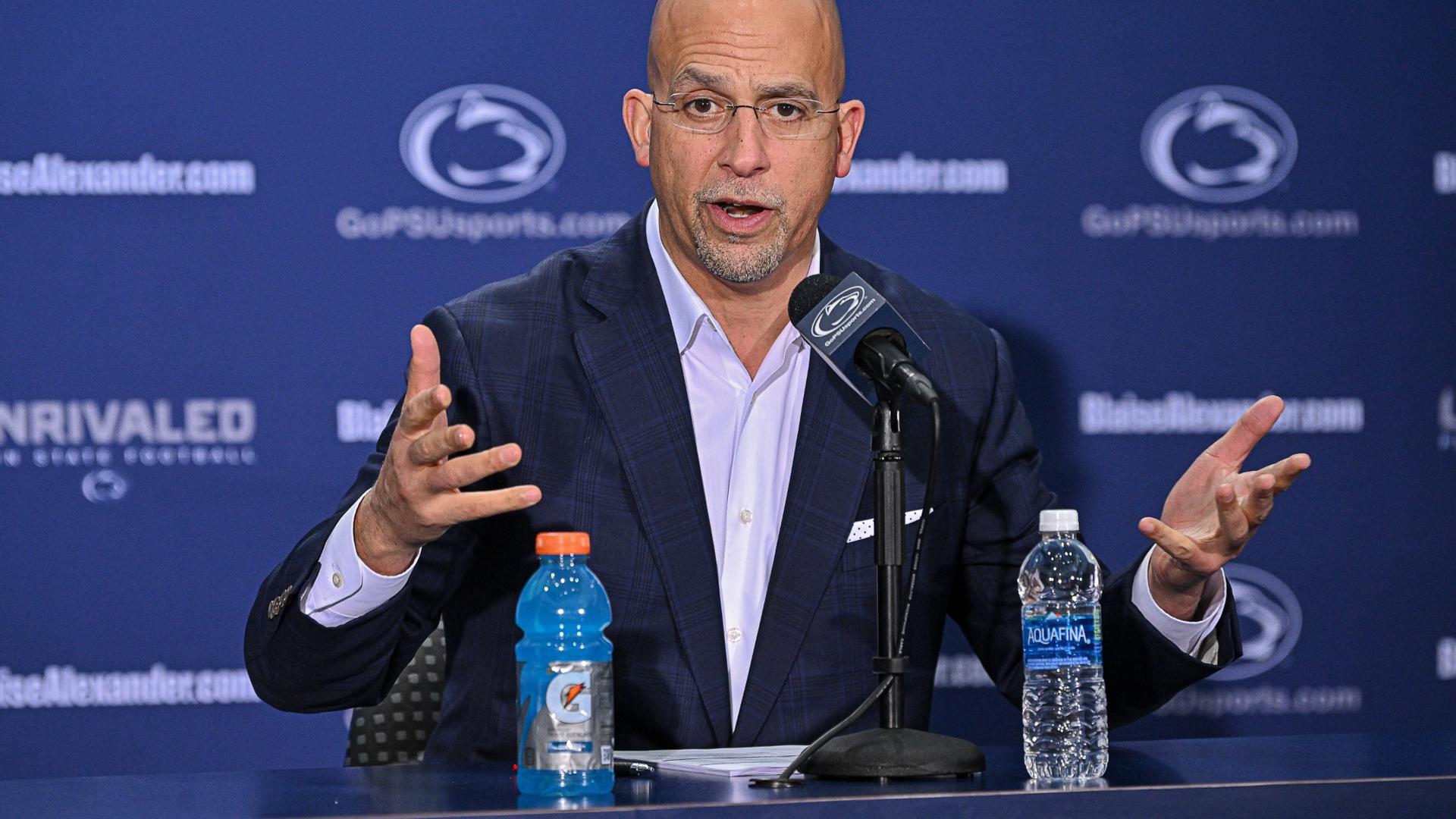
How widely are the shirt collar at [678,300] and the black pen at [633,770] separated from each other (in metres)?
0.82

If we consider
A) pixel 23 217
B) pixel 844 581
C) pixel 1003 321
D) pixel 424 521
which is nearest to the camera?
pixel 424 521

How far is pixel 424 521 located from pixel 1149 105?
2.57m

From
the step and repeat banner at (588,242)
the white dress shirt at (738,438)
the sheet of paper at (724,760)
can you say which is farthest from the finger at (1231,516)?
the step and repeat banner at (588,242)

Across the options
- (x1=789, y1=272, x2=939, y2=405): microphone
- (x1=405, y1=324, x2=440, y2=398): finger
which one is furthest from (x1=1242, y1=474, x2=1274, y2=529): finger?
(x1=405, y1=324, x2=440, y2=398): finger

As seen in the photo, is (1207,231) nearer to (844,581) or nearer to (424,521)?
(844,581)

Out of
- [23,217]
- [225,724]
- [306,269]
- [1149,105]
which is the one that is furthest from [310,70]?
[1149,105]

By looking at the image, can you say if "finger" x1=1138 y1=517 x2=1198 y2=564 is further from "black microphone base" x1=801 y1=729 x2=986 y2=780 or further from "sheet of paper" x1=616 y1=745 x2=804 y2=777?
"sheet of paper" x1=616 y1=745 x2=804 y2=777

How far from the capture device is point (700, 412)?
2.32 meters

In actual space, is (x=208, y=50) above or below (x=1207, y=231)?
above

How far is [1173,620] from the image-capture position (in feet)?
6.45

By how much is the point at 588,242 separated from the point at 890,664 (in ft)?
6.97

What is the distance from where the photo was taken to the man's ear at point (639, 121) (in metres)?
2.49

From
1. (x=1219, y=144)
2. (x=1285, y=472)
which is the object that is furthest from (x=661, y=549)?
(x=1219, y=144)

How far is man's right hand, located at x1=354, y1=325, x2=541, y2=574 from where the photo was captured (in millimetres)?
1595
